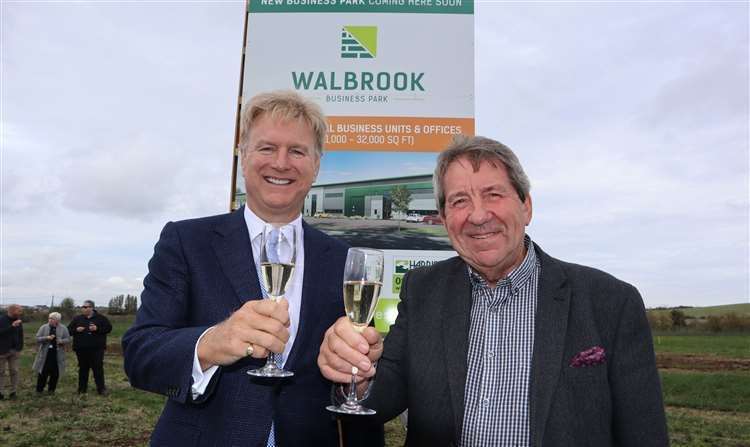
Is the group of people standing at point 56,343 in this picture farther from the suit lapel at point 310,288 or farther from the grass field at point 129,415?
the suit lapel at point 310,288

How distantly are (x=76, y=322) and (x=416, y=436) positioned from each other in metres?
12.1

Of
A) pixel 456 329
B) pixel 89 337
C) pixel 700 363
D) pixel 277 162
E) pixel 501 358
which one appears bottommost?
pixel 700 363

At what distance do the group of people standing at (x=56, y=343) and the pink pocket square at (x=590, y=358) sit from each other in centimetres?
1212

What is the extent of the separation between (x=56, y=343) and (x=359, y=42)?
10804mm

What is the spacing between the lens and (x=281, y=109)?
2338 mm

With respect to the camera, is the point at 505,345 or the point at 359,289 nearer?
the point at 359,289

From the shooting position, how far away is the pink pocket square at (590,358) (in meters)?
2.06

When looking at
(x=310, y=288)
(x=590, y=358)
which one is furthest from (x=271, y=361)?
(x=590, y=358)

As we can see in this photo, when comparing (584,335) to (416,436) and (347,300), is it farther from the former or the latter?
(347,300)

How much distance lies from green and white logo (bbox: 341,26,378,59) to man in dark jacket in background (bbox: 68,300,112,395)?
31.8ft

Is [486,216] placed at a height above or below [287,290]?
above

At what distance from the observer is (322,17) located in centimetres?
550

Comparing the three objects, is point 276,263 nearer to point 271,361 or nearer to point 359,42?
point 271,361

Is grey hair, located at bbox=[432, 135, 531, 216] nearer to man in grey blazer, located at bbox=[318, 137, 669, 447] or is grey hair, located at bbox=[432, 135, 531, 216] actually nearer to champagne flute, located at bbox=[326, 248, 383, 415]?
man in grey blazer, located at bbox=[318, 137, 669, 447]
